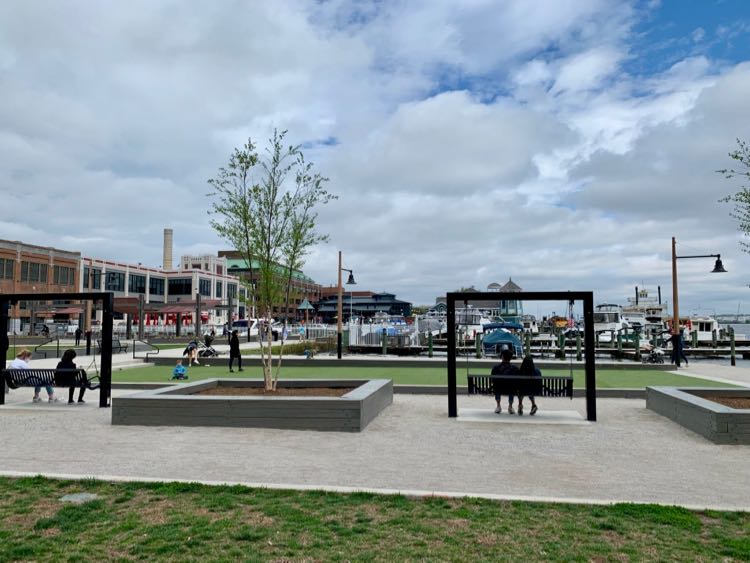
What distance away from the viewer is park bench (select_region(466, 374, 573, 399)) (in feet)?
40.1

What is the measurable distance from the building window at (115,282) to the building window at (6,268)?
47.8 feet

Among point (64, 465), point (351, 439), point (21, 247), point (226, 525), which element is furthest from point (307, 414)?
point (21, 247)

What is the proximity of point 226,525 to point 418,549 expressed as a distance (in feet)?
5.56

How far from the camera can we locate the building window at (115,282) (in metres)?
95.7

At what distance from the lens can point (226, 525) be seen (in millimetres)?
5461

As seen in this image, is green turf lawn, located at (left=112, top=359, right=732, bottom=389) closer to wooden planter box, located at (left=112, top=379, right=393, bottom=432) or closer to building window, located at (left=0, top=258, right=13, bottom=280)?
wooden planter box, located at (left=112, top=379, right=393, bottom=432)

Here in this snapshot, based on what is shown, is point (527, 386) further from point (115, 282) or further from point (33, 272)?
point (115, 282)

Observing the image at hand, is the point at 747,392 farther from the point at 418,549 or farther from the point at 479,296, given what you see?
the point at 418,549

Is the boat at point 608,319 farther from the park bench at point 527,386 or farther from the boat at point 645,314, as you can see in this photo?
the park bench at point 527,386

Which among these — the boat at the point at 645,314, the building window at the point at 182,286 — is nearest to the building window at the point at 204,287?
the building window at the point at 182,286

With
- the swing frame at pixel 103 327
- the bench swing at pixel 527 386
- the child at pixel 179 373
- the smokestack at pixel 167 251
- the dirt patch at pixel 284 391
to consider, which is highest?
the smokestack at pixel 167 251

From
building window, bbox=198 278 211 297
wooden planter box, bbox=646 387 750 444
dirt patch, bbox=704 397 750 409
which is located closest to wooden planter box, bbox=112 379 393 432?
wooden planter box, bbox=646 387 750 444

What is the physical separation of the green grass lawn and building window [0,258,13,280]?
84.5 meters

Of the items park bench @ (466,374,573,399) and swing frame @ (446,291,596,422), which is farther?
park bench @ (466,374,573,399)
